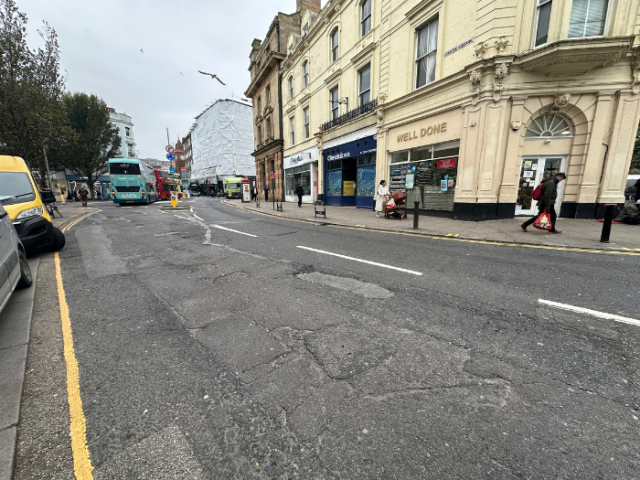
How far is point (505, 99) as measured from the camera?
9.80 metres

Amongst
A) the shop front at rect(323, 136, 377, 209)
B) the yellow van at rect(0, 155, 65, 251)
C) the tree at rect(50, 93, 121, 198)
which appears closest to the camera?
the yellow van at rect(0, 155, 65, 251)

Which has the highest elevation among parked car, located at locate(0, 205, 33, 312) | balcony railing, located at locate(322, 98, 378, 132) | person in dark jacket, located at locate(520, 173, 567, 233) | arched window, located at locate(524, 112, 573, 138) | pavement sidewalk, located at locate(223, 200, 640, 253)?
balcony railing, located at locate(322, 98, 378, 132)

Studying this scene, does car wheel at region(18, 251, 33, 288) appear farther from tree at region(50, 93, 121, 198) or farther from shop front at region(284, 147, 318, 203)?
tree at region(50, 93, 121, 198)

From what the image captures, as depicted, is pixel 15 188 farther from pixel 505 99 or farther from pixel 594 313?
pixel 505 99

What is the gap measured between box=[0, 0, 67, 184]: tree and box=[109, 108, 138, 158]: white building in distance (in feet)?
149

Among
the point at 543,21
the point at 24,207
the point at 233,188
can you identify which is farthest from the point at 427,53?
the point at 233,188

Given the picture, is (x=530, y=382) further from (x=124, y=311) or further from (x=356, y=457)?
(x=124, y=311)

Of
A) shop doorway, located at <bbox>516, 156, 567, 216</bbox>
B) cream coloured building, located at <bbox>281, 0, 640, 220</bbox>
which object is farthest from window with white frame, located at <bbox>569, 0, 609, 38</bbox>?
shop doorway, located at <bbox>516, 156, 567, 216</bbox>

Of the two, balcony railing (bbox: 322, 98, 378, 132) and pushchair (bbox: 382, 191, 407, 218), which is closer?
pushchair (bbox: 382, 191, 407, 218)

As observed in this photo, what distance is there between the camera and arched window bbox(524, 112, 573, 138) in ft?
33.1

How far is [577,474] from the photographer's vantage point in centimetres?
149

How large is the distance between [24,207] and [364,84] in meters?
16.1

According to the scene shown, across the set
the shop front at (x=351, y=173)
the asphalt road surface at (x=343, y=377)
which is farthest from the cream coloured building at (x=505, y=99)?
the asphalt road surface at (x=343, y=377)

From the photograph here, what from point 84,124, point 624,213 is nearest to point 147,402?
point 624,213
